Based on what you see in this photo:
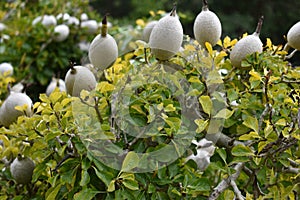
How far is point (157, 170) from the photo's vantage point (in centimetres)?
91

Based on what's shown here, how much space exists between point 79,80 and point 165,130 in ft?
0.75

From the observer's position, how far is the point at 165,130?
2.89ft

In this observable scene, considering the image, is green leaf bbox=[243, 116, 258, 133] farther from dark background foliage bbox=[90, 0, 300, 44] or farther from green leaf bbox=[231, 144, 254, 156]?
dark background foliage bbox=[90, 0, 300, 44]

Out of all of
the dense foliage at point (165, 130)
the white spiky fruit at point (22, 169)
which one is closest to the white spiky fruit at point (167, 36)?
the dense foliage at point (165, 130)

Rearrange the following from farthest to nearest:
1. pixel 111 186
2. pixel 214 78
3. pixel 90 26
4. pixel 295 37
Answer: pixel 90 26, pixel 295 37, pixel 214 78, pixel 111 186

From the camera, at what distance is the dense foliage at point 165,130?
89cm

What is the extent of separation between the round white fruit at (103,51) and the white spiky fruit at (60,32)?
3.86ft

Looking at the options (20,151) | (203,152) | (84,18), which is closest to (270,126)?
(203,152)

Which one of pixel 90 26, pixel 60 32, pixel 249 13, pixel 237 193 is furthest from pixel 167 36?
pixel 249 13

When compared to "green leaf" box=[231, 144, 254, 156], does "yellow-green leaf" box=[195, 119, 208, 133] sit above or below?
above

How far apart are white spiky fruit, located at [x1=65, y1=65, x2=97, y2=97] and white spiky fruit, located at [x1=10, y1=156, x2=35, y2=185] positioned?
0.21 meters

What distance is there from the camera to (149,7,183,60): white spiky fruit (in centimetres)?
96

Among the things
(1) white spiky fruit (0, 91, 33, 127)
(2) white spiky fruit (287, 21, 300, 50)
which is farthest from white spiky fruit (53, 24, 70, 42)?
(2) white spiky fruit (287, 21, 300, 50)

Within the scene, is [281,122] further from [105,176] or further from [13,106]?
[13,106]
